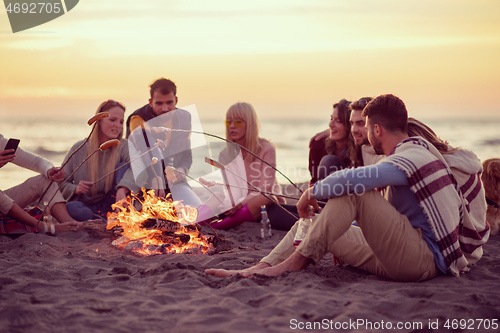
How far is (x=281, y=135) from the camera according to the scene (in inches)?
941

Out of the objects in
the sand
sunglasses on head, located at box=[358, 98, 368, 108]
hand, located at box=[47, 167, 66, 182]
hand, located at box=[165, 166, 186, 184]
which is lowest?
the sand

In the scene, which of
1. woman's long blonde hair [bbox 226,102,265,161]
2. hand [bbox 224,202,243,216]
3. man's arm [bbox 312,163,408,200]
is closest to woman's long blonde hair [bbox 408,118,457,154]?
man's arm [bbox 312,163,408,200]

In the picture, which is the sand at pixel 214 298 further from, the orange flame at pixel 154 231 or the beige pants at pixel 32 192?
the beige pants at pixel 32 192

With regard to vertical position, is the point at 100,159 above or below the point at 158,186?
above

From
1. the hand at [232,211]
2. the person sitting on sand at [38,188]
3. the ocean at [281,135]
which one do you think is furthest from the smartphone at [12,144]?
the ocean at [281,135]

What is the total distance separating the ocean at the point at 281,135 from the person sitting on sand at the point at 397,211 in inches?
386

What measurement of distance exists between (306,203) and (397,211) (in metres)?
0.60

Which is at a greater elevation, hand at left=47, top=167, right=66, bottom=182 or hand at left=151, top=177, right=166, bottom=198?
hand at left=47, top=167, right=66, bottom=182

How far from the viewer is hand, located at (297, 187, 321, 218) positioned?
3.76 meters

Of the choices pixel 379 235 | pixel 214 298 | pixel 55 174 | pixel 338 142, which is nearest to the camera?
pixel 214 298

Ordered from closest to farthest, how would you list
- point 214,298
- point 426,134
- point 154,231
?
point 214,298 → point 426,134 → point 154,231

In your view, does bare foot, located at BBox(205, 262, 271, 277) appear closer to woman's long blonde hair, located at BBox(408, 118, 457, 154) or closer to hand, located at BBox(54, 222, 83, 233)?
woman's long blonde hair, located at BBox(408, 118, 457, 154)

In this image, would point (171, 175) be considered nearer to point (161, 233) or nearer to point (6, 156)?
point (161, 233)

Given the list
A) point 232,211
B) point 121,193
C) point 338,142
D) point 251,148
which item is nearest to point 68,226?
point 121,193
